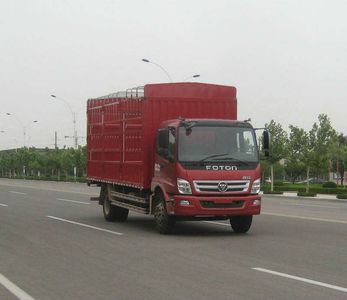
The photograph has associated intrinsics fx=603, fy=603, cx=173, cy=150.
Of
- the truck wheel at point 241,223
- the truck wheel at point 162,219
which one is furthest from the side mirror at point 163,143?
the truck wheel at point 241,223

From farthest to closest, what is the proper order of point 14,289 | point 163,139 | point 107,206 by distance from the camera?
point 107,206
point 163,139
point 14,289

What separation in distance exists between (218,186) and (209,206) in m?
0.47

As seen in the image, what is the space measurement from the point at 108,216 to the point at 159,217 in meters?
4.10

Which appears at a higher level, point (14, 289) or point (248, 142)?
point (248, 142)

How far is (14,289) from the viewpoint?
7629mm

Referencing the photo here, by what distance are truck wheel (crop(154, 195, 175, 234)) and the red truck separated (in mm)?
22

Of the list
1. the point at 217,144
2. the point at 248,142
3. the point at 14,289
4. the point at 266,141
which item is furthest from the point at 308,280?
the point at 266,141

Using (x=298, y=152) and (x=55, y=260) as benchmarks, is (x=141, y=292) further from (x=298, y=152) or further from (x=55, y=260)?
(x=298, y=152)

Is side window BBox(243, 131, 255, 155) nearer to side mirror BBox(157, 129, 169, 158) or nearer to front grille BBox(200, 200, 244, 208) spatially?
front grille BBox(200, 200, 244, 208)

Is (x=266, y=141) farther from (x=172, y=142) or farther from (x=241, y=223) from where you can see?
(x=172, y=142)

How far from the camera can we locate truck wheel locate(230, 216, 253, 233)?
13.9 metres

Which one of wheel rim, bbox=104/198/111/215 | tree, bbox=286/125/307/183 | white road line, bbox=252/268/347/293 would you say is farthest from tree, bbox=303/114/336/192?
white road line, bbox=252/268/347/293

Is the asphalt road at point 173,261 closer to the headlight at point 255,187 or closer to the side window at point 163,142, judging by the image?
the headlight at point 255,187

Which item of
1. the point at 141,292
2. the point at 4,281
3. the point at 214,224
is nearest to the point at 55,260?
the point at 4,281
